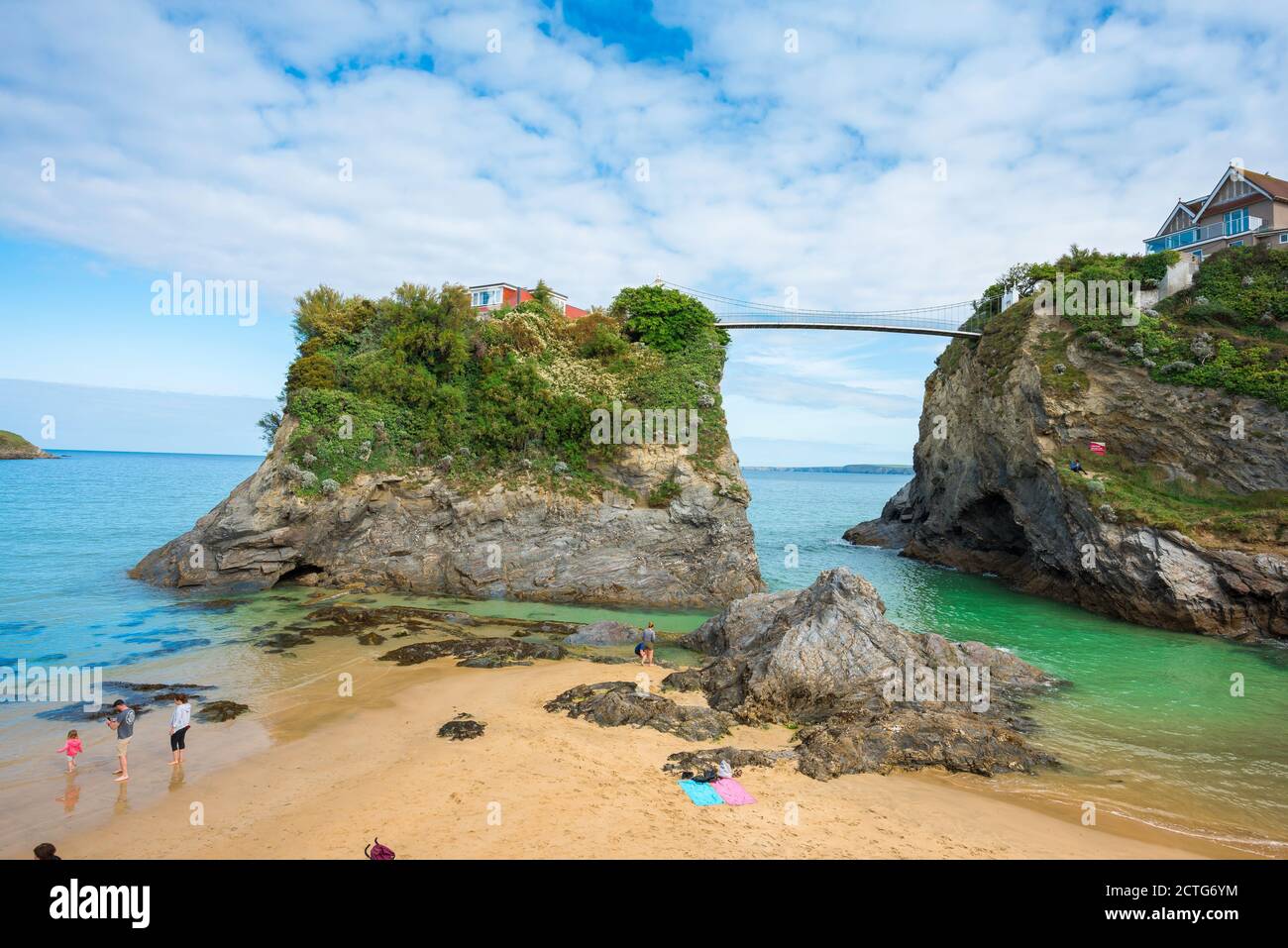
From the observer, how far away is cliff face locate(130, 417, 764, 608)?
2872cm

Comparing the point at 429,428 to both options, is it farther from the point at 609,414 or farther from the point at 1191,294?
the point at 1191,294

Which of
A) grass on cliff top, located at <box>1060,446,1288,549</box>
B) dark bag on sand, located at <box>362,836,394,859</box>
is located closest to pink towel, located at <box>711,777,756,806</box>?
dark bag on sand, located at <box>362,836,394,859</box>

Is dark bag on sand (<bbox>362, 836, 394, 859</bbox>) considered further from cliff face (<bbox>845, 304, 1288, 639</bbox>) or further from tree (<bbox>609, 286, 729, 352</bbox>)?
cliff face (<bbox>845, 304, 1288, 639</bbox>)

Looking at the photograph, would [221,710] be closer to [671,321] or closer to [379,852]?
[379,852]

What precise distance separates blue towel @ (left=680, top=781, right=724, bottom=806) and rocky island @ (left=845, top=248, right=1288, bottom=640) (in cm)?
2681

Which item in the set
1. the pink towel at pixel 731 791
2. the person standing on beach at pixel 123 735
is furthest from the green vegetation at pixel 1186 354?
the person standing on beach at pixel 123 735

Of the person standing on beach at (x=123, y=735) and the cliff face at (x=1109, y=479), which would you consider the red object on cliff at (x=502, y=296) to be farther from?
the person standing on beach at (x=123, y=735)

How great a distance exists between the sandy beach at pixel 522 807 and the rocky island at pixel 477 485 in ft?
47.9

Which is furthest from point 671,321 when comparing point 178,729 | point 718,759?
point 178,729

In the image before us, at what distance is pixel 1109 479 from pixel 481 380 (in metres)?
31.7

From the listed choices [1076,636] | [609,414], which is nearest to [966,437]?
[1076,636]

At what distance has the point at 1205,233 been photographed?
4838 centimetres

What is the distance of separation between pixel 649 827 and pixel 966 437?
39692 mm

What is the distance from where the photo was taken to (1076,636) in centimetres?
2670
